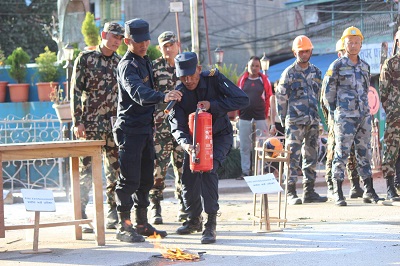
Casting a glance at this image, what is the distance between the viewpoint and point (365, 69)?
11.6m

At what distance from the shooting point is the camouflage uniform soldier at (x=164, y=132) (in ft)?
33.9

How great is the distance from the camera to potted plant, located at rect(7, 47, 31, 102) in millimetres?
24141

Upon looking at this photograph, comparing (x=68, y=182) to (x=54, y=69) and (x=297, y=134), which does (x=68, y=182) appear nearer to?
(x=297, y=134)

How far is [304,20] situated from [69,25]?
31.8 ft

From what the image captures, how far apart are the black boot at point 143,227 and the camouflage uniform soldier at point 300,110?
3310 mm

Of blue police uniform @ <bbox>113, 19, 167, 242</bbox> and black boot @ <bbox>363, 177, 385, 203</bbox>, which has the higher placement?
blue police uniform @ <bbox>113, 19, 167, 242</bbox>

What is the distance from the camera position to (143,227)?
29.9 ft

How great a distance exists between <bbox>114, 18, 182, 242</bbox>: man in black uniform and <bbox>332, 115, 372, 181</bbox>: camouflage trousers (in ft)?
11.2

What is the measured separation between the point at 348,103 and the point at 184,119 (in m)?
3.36

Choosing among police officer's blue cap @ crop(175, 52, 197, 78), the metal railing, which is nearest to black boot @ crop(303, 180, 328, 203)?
police officer's blue cap @ crop(175, 52, 197, 78)

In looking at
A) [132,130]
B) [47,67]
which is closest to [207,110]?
[132,130]

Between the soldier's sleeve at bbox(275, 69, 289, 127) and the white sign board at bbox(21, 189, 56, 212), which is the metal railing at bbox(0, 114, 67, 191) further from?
the white sign board at bbox(21, 189, 56, 212)

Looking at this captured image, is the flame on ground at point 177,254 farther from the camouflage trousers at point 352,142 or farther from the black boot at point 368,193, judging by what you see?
the black boot at point 368,193

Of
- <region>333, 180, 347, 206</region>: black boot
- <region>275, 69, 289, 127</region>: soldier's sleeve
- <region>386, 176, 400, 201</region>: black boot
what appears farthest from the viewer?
<region>275, 69, 289, 127</region>: soldier's sleeve
